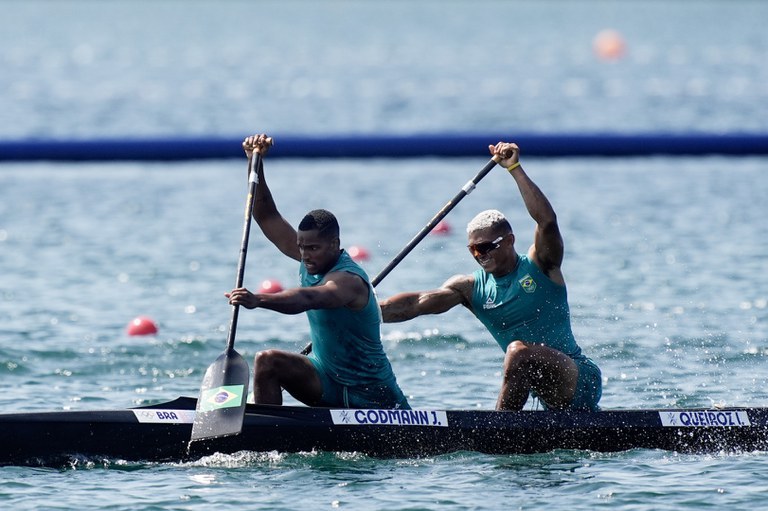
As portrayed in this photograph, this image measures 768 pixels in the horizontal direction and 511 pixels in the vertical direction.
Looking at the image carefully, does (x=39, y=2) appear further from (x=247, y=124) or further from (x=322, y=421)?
(x=322, y=421)

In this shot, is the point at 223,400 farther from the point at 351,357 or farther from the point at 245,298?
the point at 351,357

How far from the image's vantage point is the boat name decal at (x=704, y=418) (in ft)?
28.3

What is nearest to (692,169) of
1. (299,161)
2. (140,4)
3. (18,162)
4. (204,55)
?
(299,161)

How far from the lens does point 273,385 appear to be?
28.1ft

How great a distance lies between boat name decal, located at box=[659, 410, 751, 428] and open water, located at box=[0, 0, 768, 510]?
20cm

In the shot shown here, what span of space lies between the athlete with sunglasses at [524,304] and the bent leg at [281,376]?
749 millimetres

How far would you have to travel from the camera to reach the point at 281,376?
8539 millimetres

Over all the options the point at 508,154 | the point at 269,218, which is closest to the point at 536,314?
the point at 508,154

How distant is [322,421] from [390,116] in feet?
83.1

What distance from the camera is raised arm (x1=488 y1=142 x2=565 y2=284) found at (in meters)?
8.62

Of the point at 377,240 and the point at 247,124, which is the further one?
the point at 247,124

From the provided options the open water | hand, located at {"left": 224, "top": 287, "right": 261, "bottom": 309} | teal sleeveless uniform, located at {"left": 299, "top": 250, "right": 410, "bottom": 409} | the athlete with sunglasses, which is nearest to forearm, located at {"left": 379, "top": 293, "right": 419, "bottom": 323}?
the athlete with sunglasses

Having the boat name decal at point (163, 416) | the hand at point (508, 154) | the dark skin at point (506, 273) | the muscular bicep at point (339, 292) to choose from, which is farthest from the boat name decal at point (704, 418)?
the boat name decal at point (163, 416)

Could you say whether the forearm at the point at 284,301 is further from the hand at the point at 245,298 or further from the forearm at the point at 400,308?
the forearm at the point at 400,308
